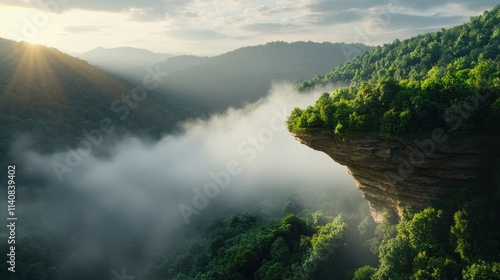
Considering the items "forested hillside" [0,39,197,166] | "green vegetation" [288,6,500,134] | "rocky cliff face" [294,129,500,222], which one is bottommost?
"rocky cliff face" [294,129,500,222]

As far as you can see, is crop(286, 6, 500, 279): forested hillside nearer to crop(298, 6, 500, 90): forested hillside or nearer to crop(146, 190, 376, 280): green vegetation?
crop(146, 190, 376, 280): green vegetation

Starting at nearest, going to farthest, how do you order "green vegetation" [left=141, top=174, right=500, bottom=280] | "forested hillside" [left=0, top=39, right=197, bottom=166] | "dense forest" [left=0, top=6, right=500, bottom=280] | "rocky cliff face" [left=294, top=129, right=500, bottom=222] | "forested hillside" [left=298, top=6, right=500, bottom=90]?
"green vegetation" [left=141, top=174, right=500, bottom=280] < "rocky cliff face" [left=294, top=129, right=500, bottom=222] < "dense forest" [left=0, top=6, right=500, bottom=280] < "forested hillside" [left=298, top=6, right=500, bottom=90] < "forested hillside" [left=0, top=39, right=197, bottom=166]

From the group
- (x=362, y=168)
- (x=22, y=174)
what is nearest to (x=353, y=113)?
(x=362, y=168)

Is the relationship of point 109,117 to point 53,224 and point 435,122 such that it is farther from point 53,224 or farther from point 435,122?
point 435,122

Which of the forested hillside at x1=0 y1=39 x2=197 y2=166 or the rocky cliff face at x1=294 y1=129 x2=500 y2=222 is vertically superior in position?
the forested hillside at x1=0 y1=39 x2=197 y2=166

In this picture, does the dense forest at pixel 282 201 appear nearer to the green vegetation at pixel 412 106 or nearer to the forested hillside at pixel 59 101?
the green vegetation at pixel 412 106

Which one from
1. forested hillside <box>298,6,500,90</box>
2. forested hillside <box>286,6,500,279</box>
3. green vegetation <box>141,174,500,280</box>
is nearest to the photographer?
forested hillside <box>286,6,500,279</box>

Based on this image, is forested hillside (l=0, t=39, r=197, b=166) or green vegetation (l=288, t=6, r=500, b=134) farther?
forested hillside (l=0, t=39, r=197, b=166)

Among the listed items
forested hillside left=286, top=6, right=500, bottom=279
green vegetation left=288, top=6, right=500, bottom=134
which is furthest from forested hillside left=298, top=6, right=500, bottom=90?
forested hillside left=286, top=6, right=500, bottom=279
